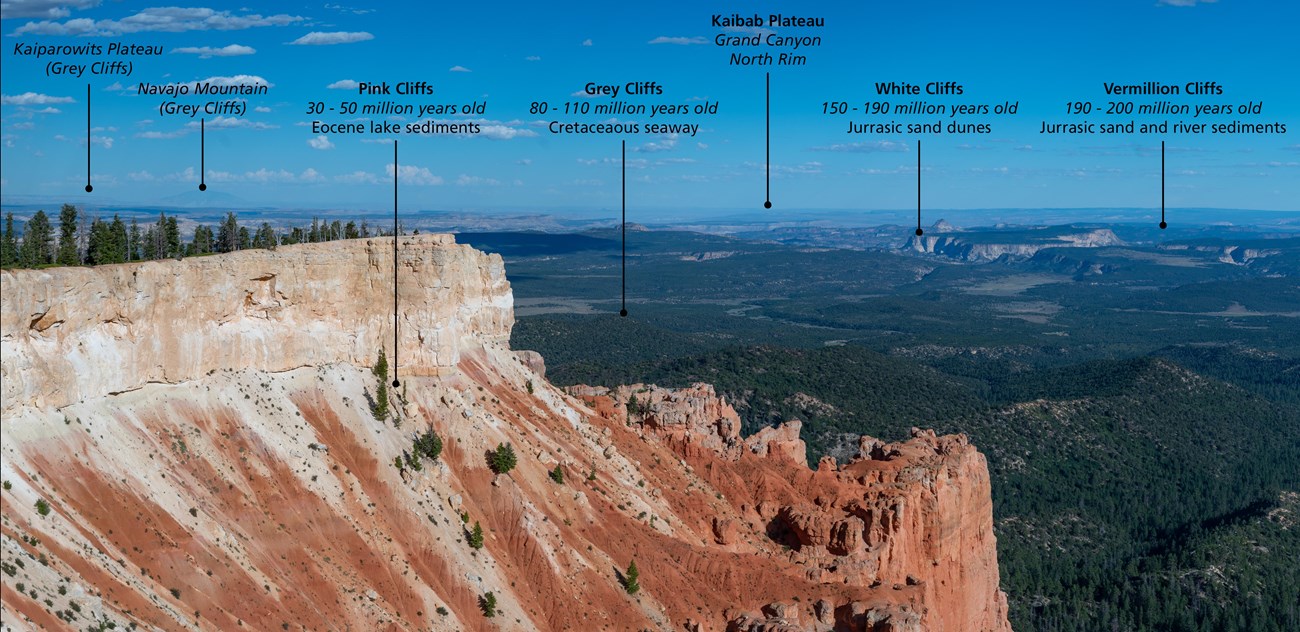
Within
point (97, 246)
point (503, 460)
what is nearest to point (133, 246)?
point (97, 246)

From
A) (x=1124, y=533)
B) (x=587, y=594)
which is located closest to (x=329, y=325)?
(x=587, y=594)

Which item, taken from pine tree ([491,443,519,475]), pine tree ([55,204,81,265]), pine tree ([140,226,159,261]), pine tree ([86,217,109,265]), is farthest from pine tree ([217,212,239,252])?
pine tree ([491,443,519,475])

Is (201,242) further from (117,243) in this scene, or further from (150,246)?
(117,243)

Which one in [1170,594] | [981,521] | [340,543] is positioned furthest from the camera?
[1170,594]

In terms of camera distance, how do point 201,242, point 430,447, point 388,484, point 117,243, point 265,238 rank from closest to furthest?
point 388,484 → point 117,243 → point 430,447 → point 201,242 → point 265,238

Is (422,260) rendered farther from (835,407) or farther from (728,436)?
(835,407)

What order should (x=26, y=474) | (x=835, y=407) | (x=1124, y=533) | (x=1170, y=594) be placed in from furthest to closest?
(x=835, y=407), (x=1124, y=533), (x=1170, y=594), (x=26, y=474)

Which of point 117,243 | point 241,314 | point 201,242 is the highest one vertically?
point 201,242
